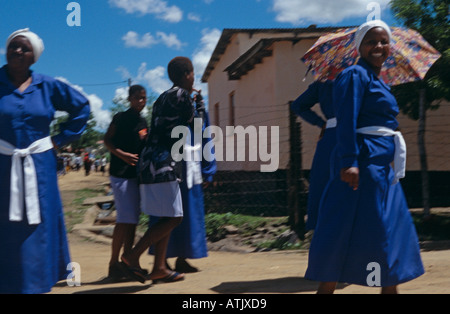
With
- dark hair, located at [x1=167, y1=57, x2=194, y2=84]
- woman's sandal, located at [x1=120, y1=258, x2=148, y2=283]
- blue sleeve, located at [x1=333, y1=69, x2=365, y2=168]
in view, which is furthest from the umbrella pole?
blue sleeve, located at [x1=333, y1=69, x2=365, y2=168]

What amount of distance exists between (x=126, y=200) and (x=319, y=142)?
1794mm

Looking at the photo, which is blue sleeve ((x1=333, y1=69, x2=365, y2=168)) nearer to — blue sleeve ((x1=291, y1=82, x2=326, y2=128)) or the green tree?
blue sleeve ((x1=291, y1=82, x2=326, y2=128))

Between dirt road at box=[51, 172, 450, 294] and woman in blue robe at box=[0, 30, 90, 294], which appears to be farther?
dirt road at box=[51, 172, 450, 294]

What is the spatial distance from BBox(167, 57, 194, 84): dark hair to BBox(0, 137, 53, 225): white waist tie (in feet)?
4.94

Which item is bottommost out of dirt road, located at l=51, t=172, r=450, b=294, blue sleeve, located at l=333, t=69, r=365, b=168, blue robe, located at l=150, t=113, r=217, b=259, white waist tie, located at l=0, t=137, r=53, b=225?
dirt road, located at l=51, t=172, r=450, b=294

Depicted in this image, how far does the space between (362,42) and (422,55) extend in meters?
1.64

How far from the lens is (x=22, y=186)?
3648 mm

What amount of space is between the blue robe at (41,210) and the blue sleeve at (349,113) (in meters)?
1.98

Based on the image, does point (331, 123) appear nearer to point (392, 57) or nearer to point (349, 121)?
point (392, 57)

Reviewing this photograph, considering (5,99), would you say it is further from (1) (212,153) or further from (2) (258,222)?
(2) (258,222)

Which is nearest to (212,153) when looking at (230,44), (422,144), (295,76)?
(422,144)

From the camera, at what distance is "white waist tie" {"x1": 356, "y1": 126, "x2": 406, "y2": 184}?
3.38 meters

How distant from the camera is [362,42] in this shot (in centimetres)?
350

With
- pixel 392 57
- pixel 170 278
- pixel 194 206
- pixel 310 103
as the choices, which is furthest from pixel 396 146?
pixel 170 278
